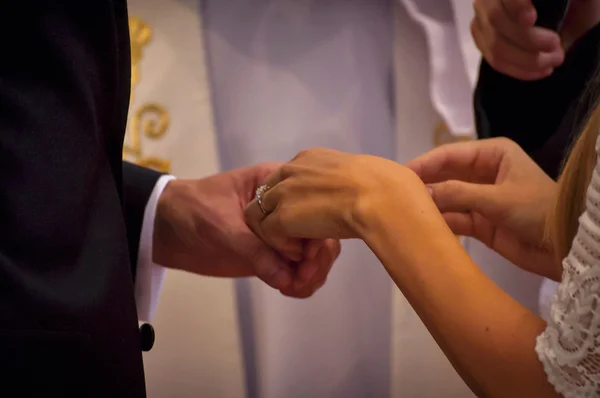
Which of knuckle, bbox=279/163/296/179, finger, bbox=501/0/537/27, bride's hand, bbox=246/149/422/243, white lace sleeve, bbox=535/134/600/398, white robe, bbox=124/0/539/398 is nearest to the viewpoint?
white lace sleeve, bbox=535/134/600/398

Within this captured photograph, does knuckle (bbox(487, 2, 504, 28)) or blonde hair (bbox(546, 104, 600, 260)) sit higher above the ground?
knuckle (bbox(487, 2, 504, 28))

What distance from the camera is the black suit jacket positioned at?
1.35 feet

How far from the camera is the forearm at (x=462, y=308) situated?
0.36 meters

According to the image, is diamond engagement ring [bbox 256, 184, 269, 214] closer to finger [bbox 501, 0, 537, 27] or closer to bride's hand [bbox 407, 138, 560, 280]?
bride's hand [bbox 407, 138, 560, 280]

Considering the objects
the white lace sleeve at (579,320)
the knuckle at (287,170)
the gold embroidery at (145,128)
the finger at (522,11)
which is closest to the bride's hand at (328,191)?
the knuckle at (287,170)

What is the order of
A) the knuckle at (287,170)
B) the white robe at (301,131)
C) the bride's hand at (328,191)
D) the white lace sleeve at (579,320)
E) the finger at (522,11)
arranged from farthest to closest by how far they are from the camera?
the white robe at (301,131), the finger at (522,11), the knuckle at (287,170), the bride's hand at (328,191), the white lace sleeve at (579,320)

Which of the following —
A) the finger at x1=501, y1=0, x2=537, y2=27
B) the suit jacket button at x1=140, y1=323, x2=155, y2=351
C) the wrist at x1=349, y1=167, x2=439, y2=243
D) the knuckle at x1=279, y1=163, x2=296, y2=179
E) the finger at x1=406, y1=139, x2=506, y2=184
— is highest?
the finger at x1=501, y1=0, x2=537, y2=27

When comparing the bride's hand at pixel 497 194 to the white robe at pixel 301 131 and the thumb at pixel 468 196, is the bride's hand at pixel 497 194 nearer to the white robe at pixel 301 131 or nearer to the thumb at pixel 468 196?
the thumb at pixel 468 196

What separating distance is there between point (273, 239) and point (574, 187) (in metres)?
0.32

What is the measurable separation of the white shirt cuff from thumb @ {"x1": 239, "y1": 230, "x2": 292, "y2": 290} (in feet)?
0.37

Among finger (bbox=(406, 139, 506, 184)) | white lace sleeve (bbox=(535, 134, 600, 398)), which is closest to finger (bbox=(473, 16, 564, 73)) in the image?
finger (bbox=(406, 139, 506, 184))

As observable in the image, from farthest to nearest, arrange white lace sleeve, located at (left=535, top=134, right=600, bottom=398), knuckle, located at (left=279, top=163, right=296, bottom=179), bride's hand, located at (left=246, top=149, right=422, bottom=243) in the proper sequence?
knuckle, located at (left=279, top=163, right=296, bottom=179), bride's hand, located at (left=246, top=149, right=422, bottom=243), white lace sleeve, located at (left=535, top=134, right=600, bottom=398)

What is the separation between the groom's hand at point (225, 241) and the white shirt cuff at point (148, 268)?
1cm

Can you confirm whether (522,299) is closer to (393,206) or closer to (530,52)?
(530,52)
